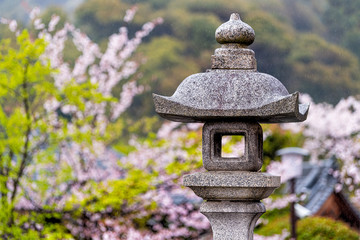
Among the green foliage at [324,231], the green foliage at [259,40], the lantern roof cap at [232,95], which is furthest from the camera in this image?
the green foliage at [259,40]

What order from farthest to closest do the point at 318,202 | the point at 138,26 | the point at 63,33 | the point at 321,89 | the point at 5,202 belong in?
the point at 138,26 < the point at 321,89 < the point at 318,202 < the point at 63,33 < the point at 5,202

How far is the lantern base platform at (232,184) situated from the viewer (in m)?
3.63

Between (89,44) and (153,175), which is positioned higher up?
(89,44)

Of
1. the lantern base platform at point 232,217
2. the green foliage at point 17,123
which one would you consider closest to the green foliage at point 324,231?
the green foliage at point 17,123

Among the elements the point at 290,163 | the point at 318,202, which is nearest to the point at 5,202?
the point at 290,163

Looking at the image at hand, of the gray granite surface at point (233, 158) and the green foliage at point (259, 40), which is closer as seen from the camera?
the gray granite surface at point (233, 158)

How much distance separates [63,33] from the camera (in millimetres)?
9469

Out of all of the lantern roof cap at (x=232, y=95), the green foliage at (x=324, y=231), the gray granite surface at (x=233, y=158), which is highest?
the lantern roof cap at (x=232, y=95)

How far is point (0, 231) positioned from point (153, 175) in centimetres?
193

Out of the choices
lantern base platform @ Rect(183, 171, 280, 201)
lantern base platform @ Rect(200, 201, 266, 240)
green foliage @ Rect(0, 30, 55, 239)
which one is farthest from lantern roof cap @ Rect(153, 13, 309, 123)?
green foliage @ Rect(0, 30, 55, 239)

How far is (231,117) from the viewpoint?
3.64m

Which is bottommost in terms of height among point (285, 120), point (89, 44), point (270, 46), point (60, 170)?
point (60, 170)

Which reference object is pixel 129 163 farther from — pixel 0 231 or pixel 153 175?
pixel 0 231

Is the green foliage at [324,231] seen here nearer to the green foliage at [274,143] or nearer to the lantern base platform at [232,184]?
the green foliage at [274,143]
